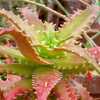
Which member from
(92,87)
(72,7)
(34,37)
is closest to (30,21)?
(34,37)

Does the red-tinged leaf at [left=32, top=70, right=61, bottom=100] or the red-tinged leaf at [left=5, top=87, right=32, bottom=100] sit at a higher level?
the red-tinged leaf at [left=32, top=70, right=61, bottom=100]

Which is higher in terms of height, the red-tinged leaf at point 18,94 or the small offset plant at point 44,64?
the small offset plant at point 44,64

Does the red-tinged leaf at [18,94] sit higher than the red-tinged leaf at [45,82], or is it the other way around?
the red-tinged leaf at [45,82]

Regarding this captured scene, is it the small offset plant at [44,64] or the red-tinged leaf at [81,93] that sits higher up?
the small offset plant at [44,64]

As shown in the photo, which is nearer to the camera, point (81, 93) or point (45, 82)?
point (45, 82)

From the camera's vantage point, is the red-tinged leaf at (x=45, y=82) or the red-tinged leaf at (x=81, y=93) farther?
the red-tinged leaf at (x=81, y=93)

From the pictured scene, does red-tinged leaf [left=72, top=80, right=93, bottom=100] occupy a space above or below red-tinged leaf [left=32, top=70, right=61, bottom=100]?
below

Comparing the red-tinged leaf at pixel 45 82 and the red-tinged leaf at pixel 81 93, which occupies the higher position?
the red-tinged leaf at pixel 45 82

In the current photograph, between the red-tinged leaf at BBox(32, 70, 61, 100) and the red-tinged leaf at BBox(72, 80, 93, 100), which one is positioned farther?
the red-tinged leaf at BBox(72, 80, 93, 100)
